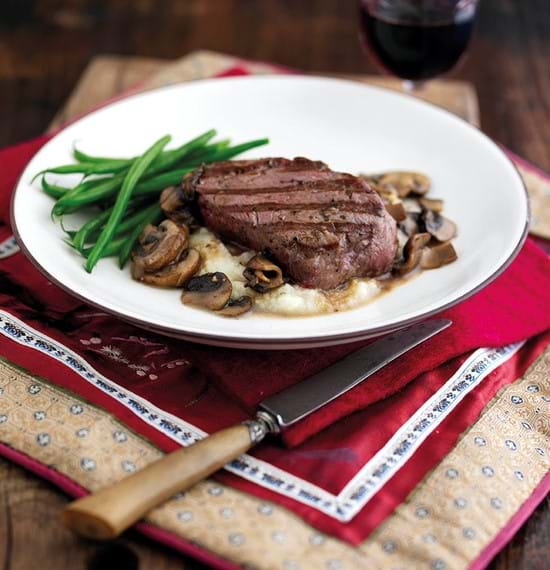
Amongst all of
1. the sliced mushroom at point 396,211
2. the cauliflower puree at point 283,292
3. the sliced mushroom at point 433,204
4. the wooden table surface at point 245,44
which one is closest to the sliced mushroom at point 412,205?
the sliced mushroom at point 433,204

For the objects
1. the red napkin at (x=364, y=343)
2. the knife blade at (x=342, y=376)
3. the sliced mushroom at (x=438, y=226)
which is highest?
the sliced mushroom at (x=438, y=226)

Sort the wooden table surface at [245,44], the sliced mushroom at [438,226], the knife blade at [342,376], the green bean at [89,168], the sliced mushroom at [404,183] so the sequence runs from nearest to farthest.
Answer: the knife blade at [342,376]
the sliced mushroom at [438,226]
the green bean at [89,168]
the sliced mushroom at [404,183]
the wooden table surface at [245,44]

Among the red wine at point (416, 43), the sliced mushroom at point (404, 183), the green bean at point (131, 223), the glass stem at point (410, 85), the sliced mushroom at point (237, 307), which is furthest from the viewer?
the glass stem at point (410, 85)

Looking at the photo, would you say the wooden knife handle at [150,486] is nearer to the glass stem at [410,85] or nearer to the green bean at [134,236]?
the green bean at [134,236]

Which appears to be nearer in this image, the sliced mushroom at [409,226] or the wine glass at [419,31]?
the sliced mushroom at [409,226]

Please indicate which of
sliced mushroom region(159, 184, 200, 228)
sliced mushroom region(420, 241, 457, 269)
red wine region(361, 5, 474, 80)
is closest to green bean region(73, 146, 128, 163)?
sliced mushroom region(159, 184, 200, 228)

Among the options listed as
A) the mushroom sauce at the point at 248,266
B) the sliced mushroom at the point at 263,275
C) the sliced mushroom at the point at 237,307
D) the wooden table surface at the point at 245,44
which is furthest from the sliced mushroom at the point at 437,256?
the wooden table surface at the point at 245,44

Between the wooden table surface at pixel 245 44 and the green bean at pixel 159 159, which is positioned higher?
the green bean at pixel 159 159

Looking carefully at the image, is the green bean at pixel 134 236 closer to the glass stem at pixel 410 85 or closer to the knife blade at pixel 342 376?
the knife blade at pixel 342 376
